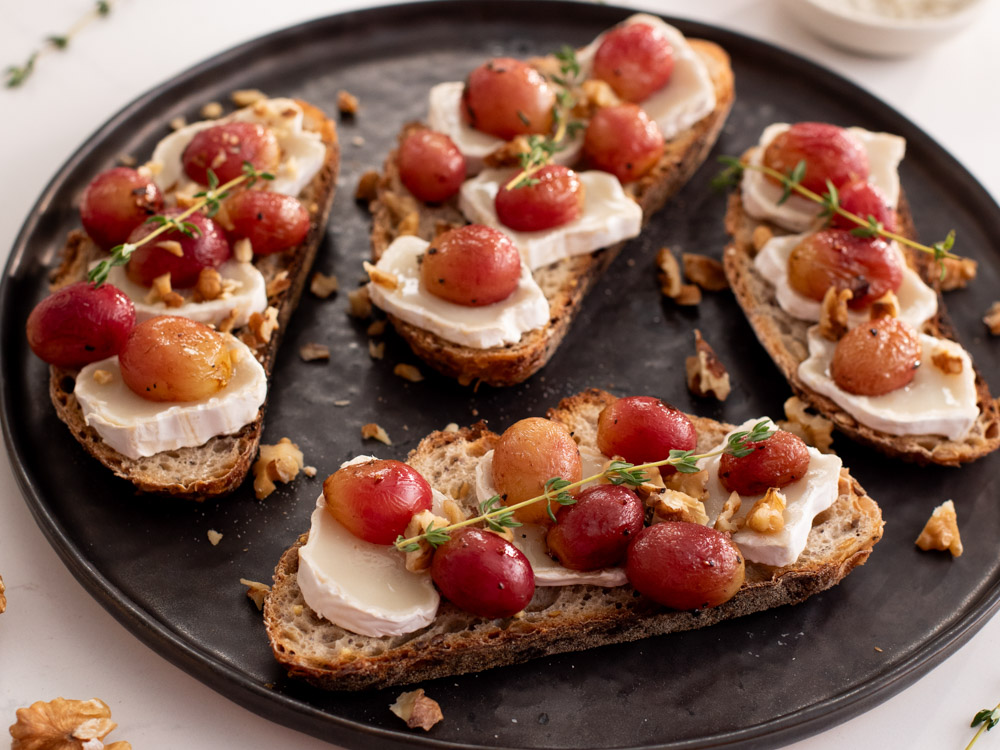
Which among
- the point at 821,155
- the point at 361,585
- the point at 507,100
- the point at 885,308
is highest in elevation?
the point at 507,100

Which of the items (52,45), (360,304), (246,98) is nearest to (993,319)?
(360,304)

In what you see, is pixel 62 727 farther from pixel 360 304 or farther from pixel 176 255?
pixel 360 304

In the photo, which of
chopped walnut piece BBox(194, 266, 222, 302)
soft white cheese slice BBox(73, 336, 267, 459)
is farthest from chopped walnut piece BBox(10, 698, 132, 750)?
chopped walnut piece BBox(194, 266, 222, 302)

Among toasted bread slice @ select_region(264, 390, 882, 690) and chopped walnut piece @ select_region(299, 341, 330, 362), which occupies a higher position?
chopped walnut piece @ select_region(299, 341, 330, 362)

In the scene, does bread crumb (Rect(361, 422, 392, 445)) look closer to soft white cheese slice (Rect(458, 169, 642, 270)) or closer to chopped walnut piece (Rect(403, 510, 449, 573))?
chopped walnut piece (Rect(403, 510, 449, 573))

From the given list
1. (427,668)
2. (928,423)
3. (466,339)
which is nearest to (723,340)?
(928,423)

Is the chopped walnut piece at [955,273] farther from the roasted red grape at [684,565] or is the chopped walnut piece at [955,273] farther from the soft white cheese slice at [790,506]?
the roasted red grape at [684,565]
